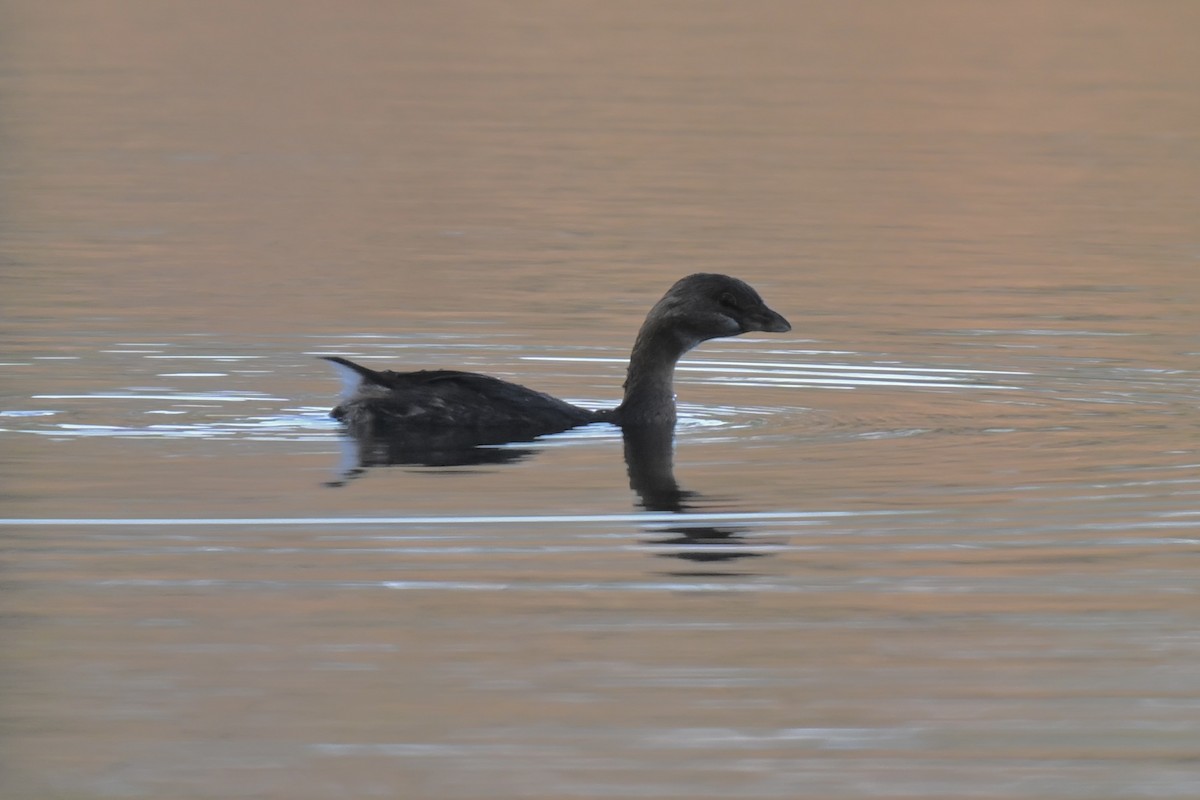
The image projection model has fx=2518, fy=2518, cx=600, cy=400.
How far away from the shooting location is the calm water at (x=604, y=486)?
6.80 m

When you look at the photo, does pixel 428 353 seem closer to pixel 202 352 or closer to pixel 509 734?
pixel 202 352

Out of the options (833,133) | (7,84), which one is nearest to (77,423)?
(833,133)

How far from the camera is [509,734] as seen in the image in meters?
6.78

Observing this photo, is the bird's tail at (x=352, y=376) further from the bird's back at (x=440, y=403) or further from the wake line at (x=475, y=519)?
the wake line at (x=475, y=519)

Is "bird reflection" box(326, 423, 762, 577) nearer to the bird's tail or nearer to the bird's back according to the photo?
the bird's back

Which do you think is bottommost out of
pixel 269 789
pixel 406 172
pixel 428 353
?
pixel 269 789

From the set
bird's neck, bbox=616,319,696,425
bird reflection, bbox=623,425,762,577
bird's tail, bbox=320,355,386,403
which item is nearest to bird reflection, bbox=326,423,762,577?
bird reflection, bbox=623,425,762,577

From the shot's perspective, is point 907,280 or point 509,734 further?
→ point 907,280

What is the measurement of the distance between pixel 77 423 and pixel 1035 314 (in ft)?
22.9

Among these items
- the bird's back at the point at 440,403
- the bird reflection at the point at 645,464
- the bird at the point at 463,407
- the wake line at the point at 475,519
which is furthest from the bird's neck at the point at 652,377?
the wake line at the point at 475,519

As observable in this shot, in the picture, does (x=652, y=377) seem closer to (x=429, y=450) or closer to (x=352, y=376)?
(x=429, y=450)

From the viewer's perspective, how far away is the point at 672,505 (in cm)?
1009

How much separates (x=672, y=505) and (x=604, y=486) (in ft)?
1.72

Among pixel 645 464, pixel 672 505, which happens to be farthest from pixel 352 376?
pixel 672 505
